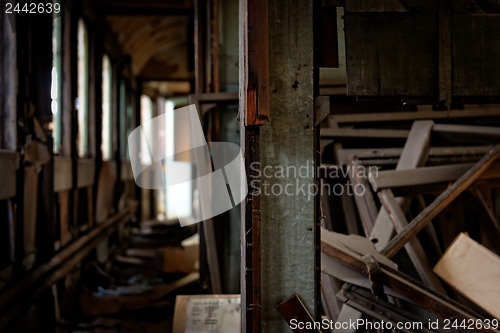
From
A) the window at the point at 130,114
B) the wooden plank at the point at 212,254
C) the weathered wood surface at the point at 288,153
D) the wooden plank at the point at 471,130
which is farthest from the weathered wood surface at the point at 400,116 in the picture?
the window at the point at 130,114

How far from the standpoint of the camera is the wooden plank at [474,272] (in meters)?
3.15

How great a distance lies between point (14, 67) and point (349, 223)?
13.1 feet

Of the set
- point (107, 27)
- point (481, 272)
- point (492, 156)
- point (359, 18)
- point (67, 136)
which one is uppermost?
point (107, 27)

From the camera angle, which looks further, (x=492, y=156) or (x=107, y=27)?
(x=107, y=27)

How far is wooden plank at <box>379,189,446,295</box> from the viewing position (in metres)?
3.83

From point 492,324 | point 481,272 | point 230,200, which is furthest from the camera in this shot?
point 230,200

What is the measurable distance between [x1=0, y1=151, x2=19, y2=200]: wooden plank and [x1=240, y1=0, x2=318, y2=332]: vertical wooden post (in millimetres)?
2810

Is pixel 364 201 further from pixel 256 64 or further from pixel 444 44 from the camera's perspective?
pixel 256 64

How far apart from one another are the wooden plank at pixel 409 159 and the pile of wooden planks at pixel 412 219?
1cm

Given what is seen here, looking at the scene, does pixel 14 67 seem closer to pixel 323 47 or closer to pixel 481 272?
pixel 323 47

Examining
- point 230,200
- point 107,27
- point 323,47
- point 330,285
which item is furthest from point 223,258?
point 107,27

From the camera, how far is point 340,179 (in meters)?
4.92

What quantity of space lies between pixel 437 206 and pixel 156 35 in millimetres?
10590

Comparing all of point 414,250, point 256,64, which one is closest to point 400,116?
point 414,250
